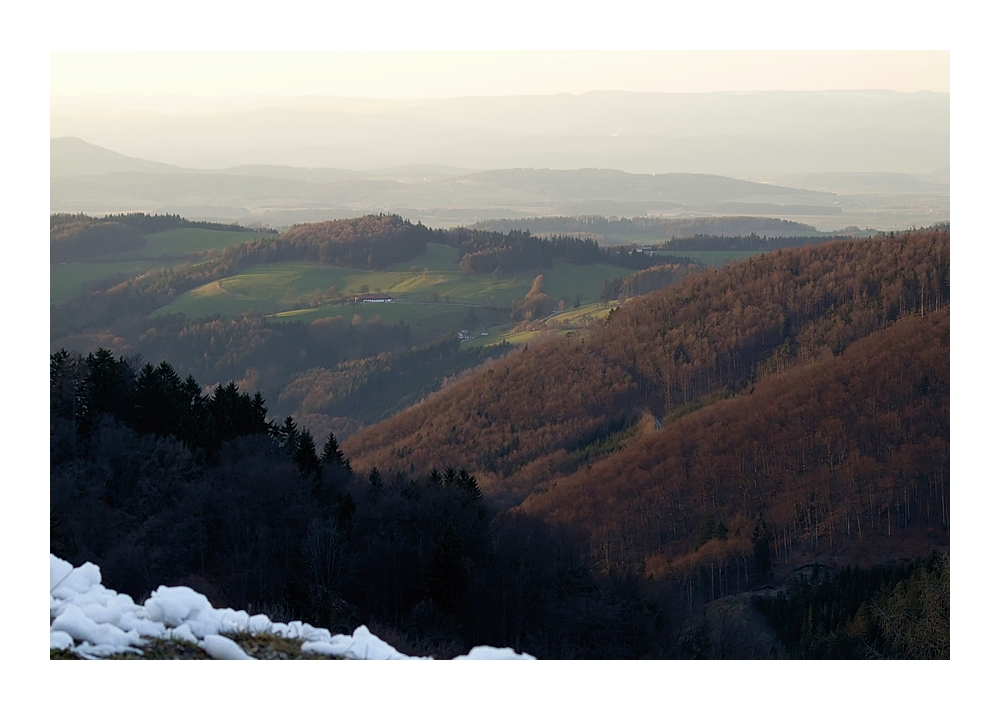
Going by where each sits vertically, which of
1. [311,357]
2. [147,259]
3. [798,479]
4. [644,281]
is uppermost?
[147,259]

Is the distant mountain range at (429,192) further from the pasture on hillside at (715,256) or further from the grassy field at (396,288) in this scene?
the grassy field at (396,288)

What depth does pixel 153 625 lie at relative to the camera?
13.1 meters

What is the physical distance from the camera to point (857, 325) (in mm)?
69750

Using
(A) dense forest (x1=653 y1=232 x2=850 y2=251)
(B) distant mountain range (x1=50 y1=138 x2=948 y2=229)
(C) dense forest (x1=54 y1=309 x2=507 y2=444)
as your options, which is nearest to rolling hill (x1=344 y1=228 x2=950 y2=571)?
(B) distant mountain range (x1=50 y1=138 x2=948 y2=229)

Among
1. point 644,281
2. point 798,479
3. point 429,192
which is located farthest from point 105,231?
point 798,479

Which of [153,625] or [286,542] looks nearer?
[153,625]

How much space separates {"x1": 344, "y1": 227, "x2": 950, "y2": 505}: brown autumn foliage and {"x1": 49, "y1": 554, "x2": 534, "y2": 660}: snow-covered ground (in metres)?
43.8

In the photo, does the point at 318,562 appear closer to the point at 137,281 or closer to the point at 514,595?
the point at 514,595

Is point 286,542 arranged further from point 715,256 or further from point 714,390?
point 715,256

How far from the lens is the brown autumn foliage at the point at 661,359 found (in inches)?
2586

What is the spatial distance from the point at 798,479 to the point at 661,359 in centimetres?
2826

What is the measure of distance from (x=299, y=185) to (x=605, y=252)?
39.7 metres

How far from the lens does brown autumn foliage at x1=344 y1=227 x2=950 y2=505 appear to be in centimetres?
6569

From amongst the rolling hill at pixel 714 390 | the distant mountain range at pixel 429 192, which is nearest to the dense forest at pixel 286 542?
the rolling hill at pixel 714 390
